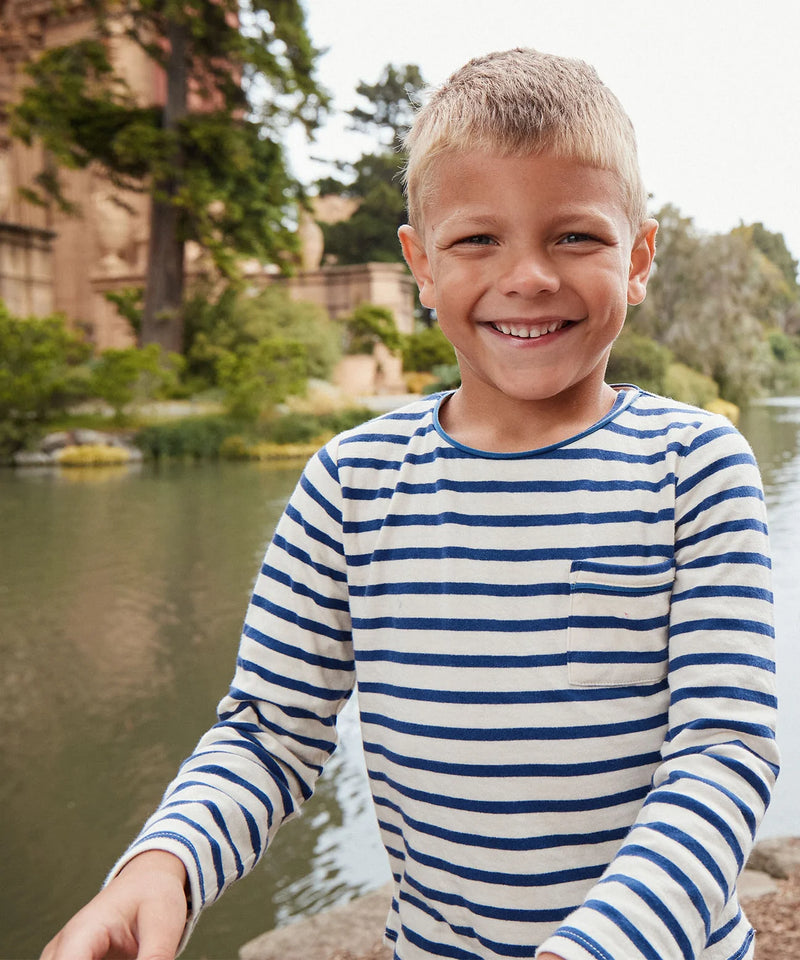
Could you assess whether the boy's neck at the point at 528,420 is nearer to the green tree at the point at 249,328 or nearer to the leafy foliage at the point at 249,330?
the leafy foliage at the point at 249,330

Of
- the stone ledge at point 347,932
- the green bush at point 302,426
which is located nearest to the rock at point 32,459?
the green bush at point 302,426

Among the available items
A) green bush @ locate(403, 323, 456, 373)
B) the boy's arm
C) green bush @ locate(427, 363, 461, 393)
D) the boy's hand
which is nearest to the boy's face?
the boy's arm

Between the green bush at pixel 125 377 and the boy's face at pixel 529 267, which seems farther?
the green bush at pixel 125 377

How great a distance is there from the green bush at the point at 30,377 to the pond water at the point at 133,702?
170 inches

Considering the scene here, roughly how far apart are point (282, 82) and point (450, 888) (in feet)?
51.1

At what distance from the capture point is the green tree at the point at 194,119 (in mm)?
14844

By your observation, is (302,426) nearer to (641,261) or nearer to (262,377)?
(262,377)

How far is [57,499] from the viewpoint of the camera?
30.9ft

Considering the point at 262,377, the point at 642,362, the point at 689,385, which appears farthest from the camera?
the point at 689,385

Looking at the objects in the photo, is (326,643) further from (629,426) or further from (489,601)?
(629,426)

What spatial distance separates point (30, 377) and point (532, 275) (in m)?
12.9

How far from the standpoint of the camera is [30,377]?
12.8m

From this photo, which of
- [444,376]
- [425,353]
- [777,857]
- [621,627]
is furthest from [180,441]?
[621,627]

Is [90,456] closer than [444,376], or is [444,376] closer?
→ [90,456]
